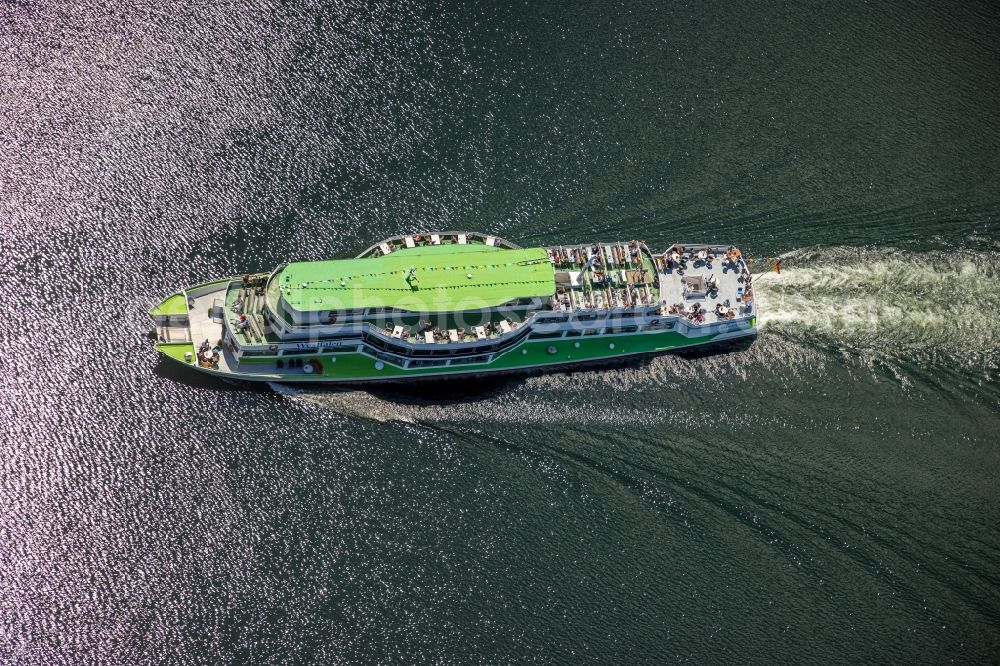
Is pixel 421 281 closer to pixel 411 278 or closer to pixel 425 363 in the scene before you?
pixel 411 278

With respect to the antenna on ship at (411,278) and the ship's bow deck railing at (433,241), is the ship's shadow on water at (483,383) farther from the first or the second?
the ship's bow deck railing at (433,241)

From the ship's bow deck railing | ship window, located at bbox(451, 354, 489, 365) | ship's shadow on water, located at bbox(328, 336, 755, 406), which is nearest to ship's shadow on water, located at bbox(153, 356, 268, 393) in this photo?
ship's shadow on water, located at bbox(328, 336, 755, 406)

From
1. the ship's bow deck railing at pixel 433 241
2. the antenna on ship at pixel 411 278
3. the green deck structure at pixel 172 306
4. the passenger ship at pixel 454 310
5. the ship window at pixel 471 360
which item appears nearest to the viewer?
the passenger ship at pixel 454 310

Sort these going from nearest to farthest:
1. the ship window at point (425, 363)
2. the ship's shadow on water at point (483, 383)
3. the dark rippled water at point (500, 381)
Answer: the dark rippled water at point (500, 381) → the ship's shadow on water at point (483, 383) → the ship window at point (425, 363)

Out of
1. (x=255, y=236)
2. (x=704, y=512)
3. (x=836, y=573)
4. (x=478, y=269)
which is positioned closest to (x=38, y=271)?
(x=255, y=236)

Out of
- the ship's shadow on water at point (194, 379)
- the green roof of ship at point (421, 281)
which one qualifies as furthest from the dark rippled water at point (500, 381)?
the green roof of ship at point (421, 281)

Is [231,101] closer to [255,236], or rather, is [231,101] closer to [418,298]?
[255,236]

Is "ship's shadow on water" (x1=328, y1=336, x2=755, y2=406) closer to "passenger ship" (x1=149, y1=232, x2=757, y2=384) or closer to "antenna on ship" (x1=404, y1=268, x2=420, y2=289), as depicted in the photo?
"passenger ship" (x1=149, y1=232, x2=757, y2=384)
